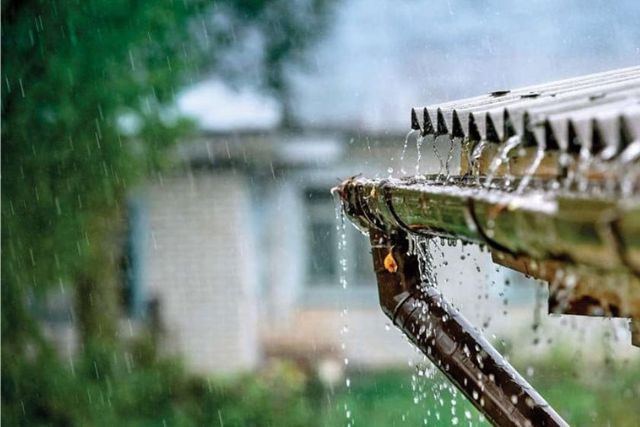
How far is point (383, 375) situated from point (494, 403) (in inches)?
299

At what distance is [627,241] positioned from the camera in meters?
1.27

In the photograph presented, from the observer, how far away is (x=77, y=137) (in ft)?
29.5

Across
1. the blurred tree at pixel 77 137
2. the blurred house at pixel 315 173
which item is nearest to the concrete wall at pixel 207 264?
the blurred house at pixel 315 173

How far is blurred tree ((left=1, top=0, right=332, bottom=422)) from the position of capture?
29.2 feet

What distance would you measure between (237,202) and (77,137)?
2.04 m

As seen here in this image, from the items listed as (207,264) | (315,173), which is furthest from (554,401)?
(207,264)

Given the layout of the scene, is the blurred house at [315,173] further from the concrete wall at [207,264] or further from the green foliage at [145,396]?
the green foliage at [145,396]

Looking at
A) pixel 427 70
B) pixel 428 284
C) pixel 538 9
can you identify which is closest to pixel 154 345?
pixel 427 70

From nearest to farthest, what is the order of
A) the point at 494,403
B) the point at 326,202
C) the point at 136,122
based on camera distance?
the point at 494,403 → the point at 136,122 → the point at 326,202

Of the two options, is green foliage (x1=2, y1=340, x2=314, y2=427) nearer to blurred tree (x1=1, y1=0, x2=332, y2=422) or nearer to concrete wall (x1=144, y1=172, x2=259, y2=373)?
blurred tree (x1=1, y1=0, x2=332, y2=422)

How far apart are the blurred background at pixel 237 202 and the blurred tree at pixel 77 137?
19 millimetres

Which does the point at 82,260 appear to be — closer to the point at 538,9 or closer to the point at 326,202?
the point at 326,202

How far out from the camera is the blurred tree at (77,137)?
8.91 m

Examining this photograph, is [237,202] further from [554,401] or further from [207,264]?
[554,401]
